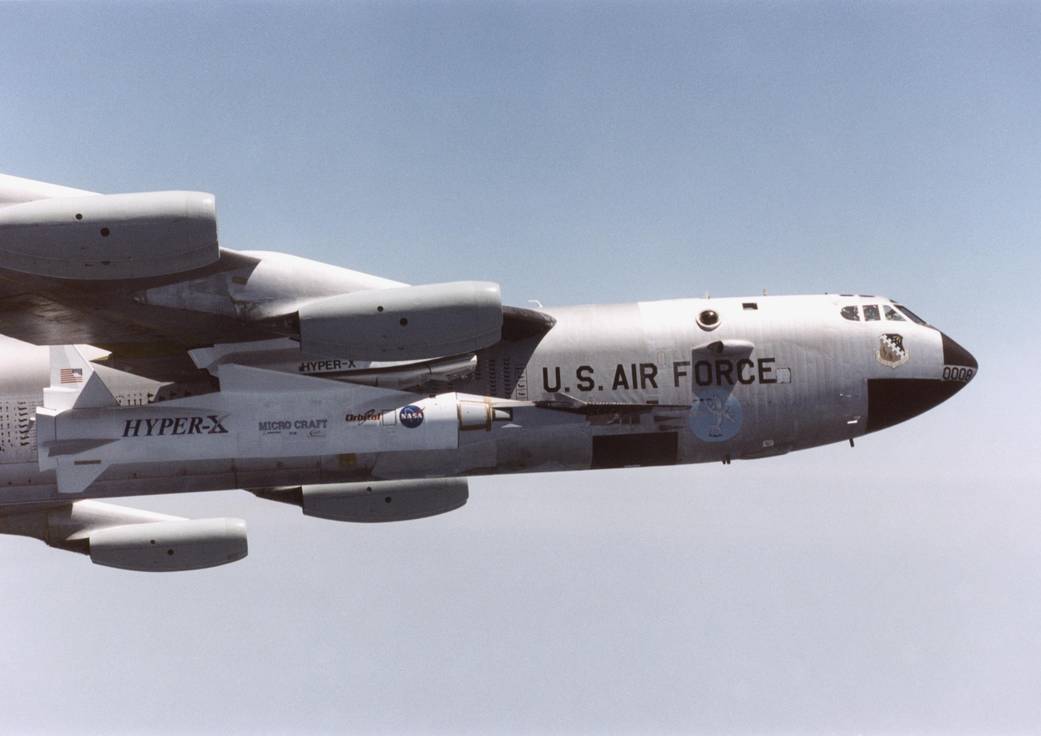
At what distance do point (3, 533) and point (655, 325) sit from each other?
607 inches

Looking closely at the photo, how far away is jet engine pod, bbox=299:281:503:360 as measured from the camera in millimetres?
17266

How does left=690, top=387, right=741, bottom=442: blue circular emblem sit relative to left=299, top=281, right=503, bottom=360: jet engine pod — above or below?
below

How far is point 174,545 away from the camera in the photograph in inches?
885

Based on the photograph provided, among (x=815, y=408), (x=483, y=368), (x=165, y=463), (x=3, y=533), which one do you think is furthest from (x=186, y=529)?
(x=815, y=408)

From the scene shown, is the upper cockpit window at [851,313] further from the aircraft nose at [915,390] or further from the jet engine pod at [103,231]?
the jet engine pod at [103,231]

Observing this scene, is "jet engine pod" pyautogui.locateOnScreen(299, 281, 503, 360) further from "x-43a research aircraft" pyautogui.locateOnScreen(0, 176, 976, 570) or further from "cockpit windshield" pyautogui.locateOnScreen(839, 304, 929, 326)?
"cockpit windshield" pyautogui.locateOnScreen(839, 304, 929, 326)

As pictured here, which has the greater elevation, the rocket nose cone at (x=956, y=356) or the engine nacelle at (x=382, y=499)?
the rocket nose cone at (x=956, y=356)

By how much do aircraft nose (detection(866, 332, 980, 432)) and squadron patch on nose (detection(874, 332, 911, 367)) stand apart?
36cm

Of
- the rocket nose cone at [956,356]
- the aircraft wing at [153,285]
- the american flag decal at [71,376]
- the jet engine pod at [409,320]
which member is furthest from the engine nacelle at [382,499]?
the rocket nose cone at [956,356]

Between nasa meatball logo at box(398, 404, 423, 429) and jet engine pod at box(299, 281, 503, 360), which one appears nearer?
jet engine pod at box(299, 281, 503, 360)

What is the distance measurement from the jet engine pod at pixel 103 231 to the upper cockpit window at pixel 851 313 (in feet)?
39.8

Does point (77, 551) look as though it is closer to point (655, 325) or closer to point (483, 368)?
point (483, 368)

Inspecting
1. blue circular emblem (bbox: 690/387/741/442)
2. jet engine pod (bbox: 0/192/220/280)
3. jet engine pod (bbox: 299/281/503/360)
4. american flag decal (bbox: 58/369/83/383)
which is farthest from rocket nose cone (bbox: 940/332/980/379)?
american flag decal (bbox: 58/369/83/383)

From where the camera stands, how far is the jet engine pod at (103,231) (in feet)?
50.6
